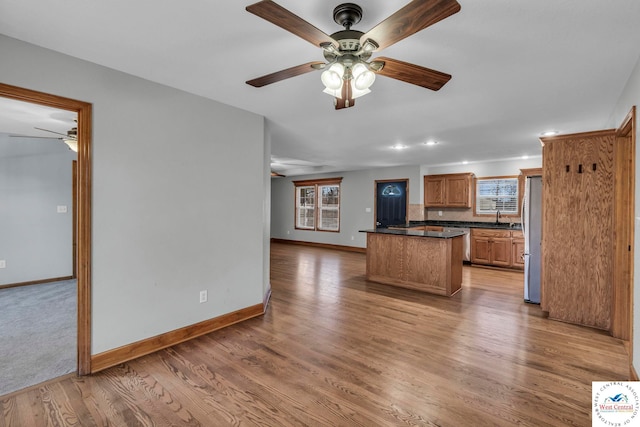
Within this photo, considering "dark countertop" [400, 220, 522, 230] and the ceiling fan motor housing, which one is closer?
the ceiling fan motor housing

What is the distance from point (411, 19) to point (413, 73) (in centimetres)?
54

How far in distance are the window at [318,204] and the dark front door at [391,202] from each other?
135cm

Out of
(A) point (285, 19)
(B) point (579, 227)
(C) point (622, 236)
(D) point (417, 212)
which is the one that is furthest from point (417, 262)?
(A) point (285, 19)

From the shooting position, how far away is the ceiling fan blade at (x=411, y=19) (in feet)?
4.04

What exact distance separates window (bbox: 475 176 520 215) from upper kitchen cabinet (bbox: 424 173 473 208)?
0.28 meters

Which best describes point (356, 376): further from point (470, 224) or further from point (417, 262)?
point (470, 224)

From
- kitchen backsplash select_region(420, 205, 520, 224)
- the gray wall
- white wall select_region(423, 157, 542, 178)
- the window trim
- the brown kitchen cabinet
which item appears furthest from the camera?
kitchen backsplash select_region(420, 205, 520, 224)

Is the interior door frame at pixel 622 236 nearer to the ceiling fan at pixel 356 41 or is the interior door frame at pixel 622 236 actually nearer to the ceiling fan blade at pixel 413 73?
the ceiling fan blade at pixel 413 73

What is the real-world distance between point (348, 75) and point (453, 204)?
635 centimetres

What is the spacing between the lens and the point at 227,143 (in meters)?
3.27

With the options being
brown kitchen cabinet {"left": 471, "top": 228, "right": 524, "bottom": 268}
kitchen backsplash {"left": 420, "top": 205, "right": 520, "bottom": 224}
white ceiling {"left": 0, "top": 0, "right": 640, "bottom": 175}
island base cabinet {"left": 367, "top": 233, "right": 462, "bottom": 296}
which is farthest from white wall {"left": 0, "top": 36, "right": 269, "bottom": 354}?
kitchen backsplash {"left": 420, "top": 205, "right": 520, "bottom": 224}

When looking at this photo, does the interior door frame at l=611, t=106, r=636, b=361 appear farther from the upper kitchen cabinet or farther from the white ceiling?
the upper kitchen cabinet

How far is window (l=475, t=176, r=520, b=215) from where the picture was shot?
6707 millimetres

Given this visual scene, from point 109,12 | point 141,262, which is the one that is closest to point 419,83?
point 109,12
